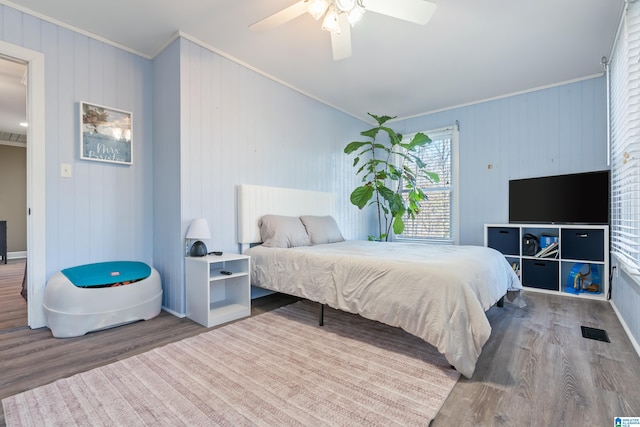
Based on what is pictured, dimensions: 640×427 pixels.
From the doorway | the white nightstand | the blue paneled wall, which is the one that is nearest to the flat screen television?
the blue paneled wall

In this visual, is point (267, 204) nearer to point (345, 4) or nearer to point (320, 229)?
point (320, 229)

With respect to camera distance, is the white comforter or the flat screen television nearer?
the white comforter

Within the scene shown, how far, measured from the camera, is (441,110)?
4.56 meters

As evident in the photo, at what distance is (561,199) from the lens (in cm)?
354

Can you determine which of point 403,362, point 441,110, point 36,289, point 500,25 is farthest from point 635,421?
point 441,110

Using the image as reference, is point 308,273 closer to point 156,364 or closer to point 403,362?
point 403,362

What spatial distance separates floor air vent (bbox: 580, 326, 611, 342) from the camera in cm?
220

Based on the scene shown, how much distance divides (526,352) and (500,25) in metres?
2.61

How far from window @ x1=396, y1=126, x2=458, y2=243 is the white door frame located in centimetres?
455

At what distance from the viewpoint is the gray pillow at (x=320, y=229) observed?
3463 mm

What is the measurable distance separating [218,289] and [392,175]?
3135mm

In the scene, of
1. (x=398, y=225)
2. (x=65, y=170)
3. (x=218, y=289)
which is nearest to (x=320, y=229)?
(x=218, y=289)

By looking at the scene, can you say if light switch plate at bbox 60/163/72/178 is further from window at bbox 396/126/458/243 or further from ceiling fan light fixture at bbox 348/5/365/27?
window at bbox 396/126/458/243

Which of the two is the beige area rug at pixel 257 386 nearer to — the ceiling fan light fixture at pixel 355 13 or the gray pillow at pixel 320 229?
the gray pillow at pixel 320 229
